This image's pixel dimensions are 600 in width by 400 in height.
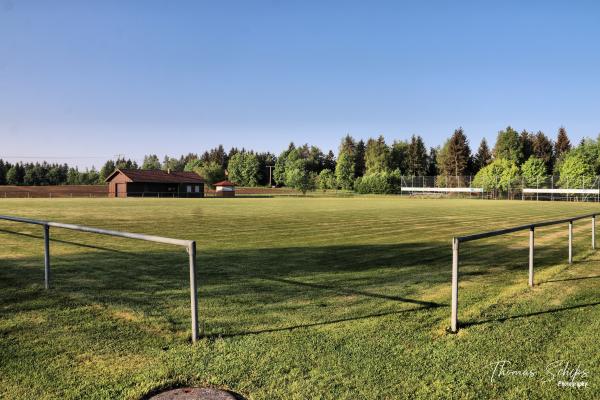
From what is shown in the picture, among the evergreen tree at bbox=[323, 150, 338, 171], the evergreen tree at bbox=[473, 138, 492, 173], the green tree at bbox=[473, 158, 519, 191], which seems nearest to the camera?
the green tree at bbox=[473, 158, 519, 191]

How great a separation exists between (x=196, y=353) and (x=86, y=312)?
242 cm

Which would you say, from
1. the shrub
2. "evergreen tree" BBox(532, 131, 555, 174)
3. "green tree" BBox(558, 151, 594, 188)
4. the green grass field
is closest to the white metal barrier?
the shrub

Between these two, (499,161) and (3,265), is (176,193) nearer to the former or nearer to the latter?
(499,161)

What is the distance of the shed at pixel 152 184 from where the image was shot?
7975 centimetres

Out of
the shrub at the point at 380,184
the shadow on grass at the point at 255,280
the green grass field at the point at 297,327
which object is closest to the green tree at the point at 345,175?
the shrub at the point at 380,184

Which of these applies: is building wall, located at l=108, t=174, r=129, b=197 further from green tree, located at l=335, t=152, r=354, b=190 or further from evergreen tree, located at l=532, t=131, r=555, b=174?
evergreen tree, located at l=532, t=131, r=555, b=174

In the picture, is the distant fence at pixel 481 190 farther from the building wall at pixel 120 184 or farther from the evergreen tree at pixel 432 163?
the evergreen tree at pixel 432 163

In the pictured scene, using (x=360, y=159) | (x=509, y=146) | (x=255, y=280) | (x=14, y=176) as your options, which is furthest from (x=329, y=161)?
(x=255, y=280)

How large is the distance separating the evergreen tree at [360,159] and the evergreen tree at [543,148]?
49637mm

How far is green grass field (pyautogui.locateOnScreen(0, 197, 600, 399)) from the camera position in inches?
162

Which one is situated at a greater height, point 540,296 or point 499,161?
point 499,161

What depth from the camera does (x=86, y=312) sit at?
632cm

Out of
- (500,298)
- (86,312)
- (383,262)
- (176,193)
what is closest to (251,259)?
(383,262)

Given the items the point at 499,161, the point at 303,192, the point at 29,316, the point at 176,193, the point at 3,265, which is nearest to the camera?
the point at 29,316
